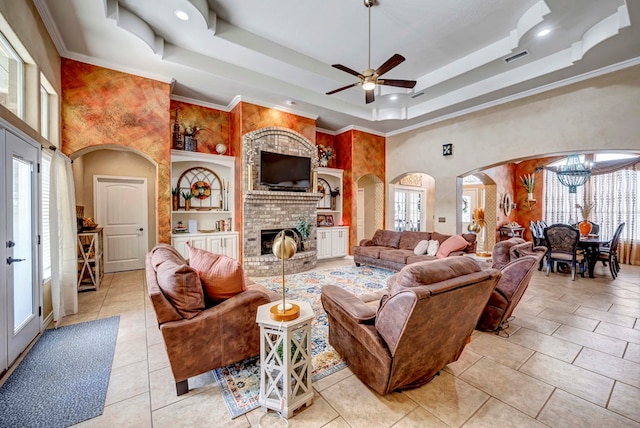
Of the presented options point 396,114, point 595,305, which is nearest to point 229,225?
point 396,114

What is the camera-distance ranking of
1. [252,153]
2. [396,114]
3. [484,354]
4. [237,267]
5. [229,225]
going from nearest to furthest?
[237,267], [484,354], [252,153], [229,225], [396,114]

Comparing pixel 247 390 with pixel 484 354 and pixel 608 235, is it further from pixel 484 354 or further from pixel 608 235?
pixel 608 235

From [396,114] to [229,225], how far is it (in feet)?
15.6

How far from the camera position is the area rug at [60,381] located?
5.79 feet

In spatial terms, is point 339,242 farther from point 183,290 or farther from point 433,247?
point 183,290

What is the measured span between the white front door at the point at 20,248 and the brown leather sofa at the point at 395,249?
5.17m

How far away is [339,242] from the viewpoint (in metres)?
7.15

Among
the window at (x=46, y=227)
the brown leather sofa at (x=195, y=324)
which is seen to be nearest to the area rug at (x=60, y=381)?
the brown leather sofa at (x=195, y=324)

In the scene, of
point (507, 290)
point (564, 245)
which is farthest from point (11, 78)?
point (564, 245)

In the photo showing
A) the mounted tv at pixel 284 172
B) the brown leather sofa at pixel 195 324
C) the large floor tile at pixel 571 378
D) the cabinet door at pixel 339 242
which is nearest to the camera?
the brown leather sofa at pixel 195 324

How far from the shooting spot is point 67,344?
2672mm

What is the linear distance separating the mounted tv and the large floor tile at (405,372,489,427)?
450cm

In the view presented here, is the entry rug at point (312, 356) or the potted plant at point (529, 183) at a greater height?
the potted plant at point (529, 183)

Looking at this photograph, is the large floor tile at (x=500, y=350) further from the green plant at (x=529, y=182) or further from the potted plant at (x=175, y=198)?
the green plant at (x=529, y=182)
